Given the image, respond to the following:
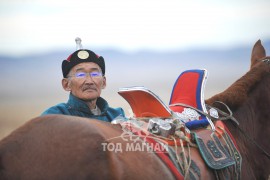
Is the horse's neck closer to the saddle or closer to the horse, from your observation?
the saddle

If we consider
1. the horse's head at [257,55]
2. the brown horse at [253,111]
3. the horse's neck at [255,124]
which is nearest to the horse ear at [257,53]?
the horse's head at [257,55]

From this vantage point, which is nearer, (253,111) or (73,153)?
(73,153)

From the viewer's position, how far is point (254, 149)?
14.0ft

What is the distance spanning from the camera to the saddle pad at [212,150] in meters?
3.37

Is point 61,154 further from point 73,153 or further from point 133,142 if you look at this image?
point 133,142

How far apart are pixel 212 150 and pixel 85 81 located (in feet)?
4.38

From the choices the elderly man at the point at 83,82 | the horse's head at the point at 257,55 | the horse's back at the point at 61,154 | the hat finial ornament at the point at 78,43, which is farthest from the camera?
the horse's head at the point at 257,55

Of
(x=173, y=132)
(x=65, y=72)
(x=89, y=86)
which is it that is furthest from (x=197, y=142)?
(x=65, y=72)

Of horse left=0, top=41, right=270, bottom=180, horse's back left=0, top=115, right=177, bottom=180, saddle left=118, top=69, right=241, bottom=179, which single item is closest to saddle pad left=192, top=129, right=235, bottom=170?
saddle left=118, top=69, right=241, bottom=179

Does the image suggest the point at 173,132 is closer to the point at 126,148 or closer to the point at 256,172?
the point at 126,148

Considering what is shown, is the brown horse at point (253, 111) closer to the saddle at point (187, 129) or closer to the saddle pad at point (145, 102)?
the saddle at point (187, 129)

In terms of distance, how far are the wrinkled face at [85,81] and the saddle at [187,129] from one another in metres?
0.52

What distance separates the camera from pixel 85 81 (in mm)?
3963

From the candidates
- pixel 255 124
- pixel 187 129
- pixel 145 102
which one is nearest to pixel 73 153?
pixel 145 102
